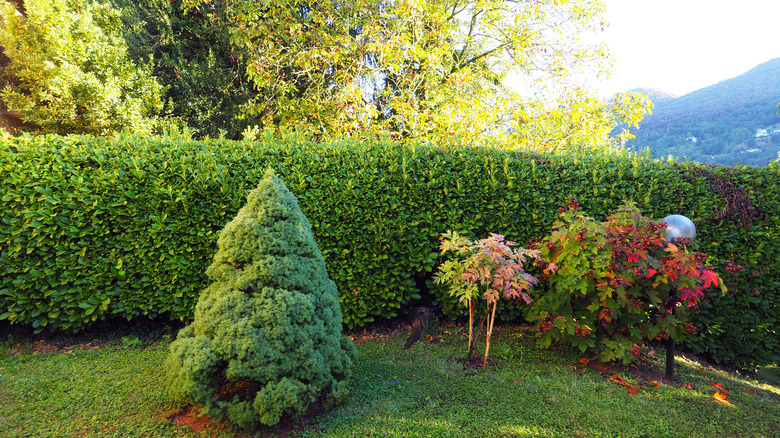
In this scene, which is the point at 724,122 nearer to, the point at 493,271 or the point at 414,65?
the point at 414,65

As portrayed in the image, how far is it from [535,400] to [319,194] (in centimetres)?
291

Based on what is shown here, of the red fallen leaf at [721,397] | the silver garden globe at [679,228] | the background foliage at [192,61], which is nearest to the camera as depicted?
the red fallen leaf at [721,397]

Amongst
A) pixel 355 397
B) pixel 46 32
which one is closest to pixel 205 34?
pixel 46 32

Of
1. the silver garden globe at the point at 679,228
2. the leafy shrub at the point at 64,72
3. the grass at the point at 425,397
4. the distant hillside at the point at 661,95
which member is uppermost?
the distant hillside at the point at 661,95

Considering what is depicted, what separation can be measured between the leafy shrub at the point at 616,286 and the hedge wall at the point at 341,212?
905mm

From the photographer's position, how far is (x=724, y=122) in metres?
17.3

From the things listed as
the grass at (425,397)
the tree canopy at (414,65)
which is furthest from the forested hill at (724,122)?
the grass at (425,397)

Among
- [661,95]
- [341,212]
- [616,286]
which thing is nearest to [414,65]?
[341,212]

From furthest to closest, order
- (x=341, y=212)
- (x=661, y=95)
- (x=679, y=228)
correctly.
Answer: (x=661, y=95) → (x=341, y=212) → (x=679, y=228)

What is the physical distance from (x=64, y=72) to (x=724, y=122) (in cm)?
2428

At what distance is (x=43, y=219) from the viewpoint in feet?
12.5

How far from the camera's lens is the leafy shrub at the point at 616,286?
11.1 ft

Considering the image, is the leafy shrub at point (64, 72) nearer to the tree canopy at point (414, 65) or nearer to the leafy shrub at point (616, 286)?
the tree canopy at point (414, 65)

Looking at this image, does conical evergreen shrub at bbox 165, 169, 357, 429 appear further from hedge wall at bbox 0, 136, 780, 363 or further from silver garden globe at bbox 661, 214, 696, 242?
silver garden globe at bbox 661, 214, 696, 242
